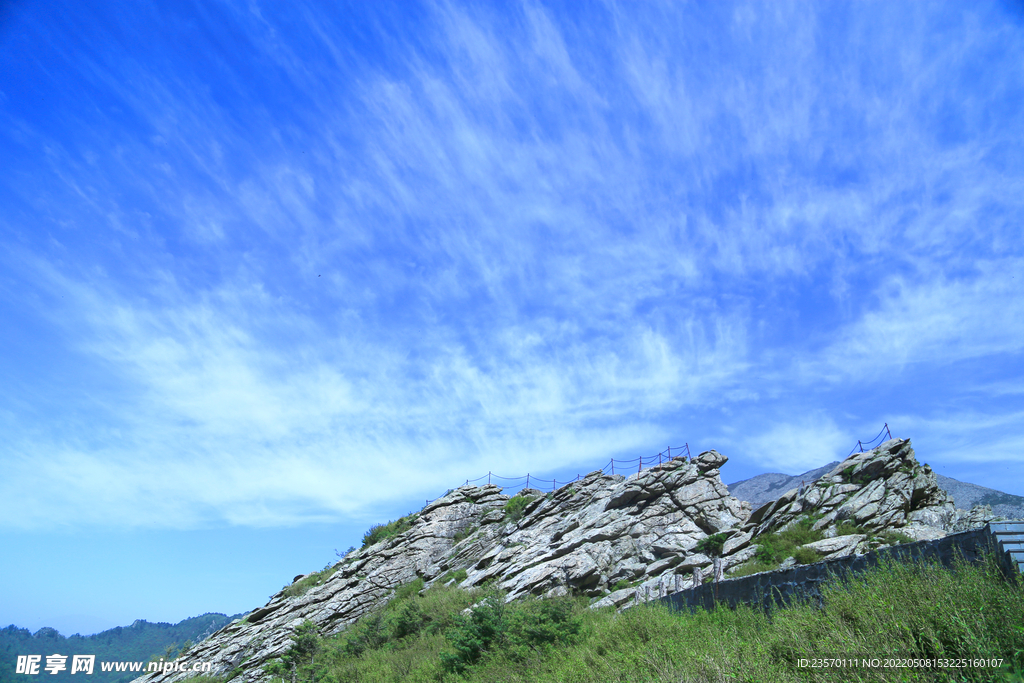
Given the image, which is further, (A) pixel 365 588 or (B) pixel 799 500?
(A) pixel 365 588

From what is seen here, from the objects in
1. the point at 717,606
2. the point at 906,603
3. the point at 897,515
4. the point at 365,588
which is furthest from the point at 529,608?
the point at 365,588

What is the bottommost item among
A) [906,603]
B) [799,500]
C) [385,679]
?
[385,679]

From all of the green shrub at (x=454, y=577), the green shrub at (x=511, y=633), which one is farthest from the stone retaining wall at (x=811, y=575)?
the green shrub at (x=454, y=577)

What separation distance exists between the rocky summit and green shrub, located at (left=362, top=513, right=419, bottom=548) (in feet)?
2.01

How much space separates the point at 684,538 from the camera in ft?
66.8

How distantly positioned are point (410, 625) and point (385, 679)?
5811 millimetres

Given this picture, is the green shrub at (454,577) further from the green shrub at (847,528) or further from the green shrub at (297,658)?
the green shrub at (847,528)

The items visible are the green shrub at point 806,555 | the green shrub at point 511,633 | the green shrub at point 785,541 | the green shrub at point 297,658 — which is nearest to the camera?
the green shrub at point 511,633

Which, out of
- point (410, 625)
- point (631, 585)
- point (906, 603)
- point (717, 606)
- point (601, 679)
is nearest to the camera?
point (906, 603)

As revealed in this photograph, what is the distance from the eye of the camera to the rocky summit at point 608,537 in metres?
16.3

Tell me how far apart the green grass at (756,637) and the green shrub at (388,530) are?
2055cm

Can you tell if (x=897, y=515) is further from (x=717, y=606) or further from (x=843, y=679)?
(x=843, y=679)

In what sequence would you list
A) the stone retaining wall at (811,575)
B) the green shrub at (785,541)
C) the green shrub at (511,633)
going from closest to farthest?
the stone retaining wall at (811,575), the green shrub at (511,633), the green shrub at (785,541)

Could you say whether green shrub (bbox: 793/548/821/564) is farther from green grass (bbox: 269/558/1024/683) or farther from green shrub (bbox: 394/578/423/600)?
green shrub (bbox: 394/578/423/600)
